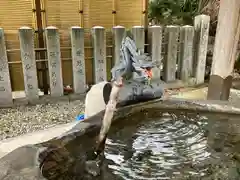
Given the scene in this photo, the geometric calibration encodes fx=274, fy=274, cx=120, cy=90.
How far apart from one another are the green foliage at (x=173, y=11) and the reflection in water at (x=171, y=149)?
6.80m

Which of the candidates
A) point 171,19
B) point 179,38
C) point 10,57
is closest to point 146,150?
point 10,57

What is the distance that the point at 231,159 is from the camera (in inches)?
87.4

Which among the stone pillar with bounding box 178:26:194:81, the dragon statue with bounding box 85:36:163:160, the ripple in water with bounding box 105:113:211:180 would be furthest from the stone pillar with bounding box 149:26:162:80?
the ripple in water with bounding box 105:113:211:180

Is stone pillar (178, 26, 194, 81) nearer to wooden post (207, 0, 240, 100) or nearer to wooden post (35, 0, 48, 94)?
wooden post (207, 0, 240, 100)

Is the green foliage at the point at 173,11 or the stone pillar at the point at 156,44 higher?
the green foliage at the point at 173,11

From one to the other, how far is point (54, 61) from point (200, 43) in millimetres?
3586

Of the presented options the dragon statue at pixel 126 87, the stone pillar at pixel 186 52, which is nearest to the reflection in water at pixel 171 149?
the dragon statue at pixel 126 87

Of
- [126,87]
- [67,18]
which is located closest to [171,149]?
[126,87]

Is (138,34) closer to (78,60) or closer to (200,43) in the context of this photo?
(78,60)

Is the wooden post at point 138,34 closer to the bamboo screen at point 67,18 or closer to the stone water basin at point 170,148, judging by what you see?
the bamboo screen at point 67,18

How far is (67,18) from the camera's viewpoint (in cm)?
610

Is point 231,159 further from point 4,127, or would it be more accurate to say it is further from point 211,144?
point 4,127

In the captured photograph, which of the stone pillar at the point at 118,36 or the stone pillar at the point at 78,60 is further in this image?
the stone pillar at the point at 118,36

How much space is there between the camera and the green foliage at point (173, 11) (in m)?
9.11
